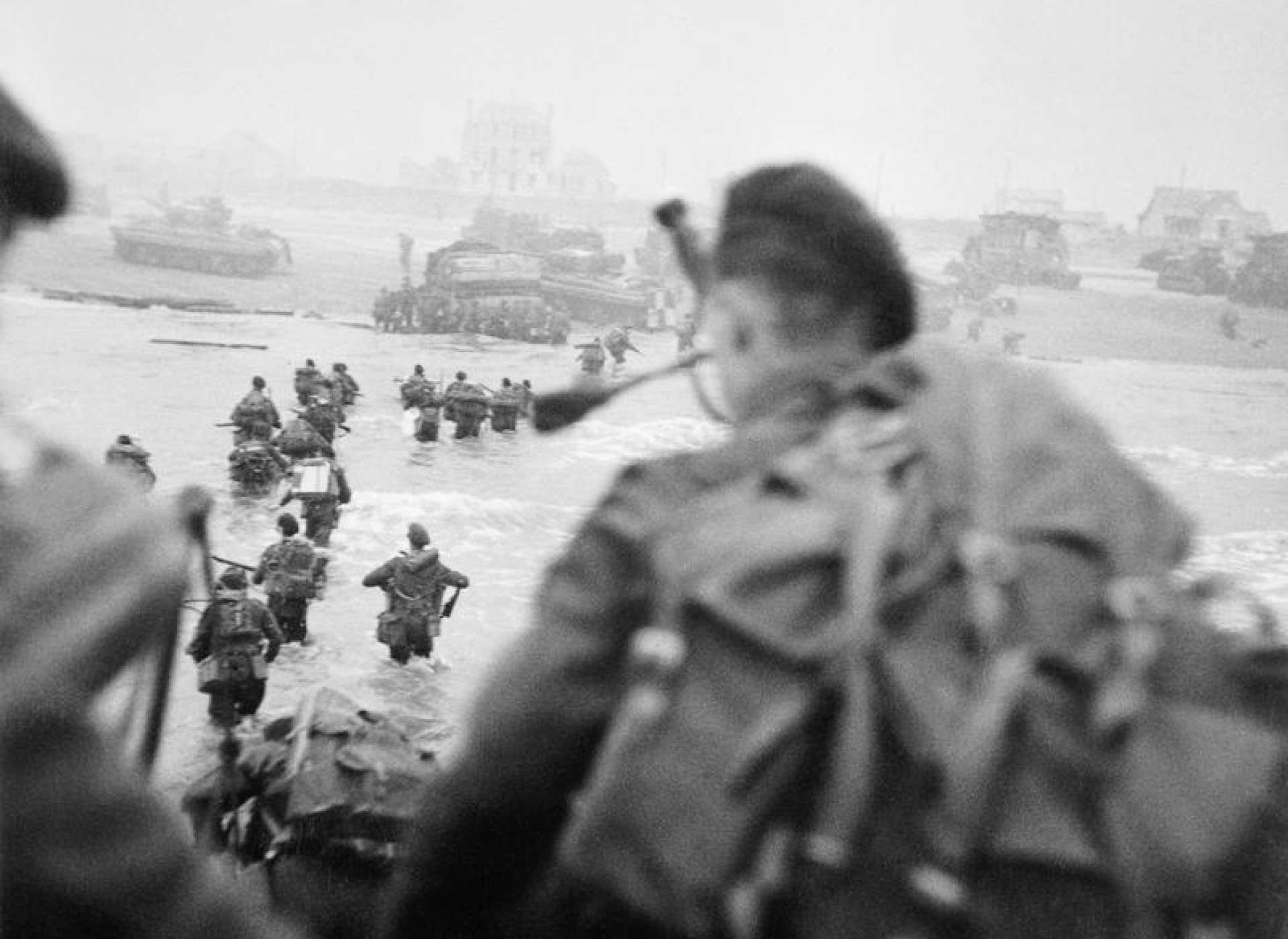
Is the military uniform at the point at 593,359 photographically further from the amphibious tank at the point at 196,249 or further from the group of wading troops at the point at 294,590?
the amphibious tank at the point at 196,249

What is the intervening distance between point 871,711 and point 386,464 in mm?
17931

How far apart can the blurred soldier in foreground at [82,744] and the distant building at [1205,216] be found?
6275cm

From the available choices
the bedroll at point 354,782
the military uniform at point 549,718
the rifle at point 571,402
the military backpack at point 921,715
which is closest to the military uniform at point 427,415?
the bedroll at point 354,782

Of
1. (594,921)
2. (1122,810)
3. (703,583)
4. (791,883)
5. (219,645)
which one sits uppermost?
(703,583)

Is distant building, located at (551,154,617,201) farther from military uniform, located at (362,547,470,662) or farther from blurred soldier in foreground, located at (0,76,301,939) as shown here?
blurred soldier in foreground, located at (0,76,301,939)

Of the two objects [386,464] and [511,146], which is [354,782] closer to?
[386,464]

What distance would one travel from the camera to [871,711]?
1.29 metres

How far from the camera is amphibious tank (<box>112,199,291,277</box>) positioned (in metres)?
41.1

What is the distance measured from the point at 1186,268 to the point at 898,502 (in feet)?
178

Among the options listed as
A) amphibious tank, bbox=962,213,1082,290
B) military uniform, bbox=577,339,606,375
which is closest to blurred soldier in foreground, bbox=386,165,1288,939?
military uniform, bbox=577,339,606,375

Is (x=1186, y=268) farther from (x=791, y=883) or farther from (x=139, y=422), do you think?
(x=791, y=883)

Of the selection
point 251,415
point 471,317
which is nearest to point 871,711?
point 251,415

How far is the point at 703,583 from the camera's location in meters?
1.33

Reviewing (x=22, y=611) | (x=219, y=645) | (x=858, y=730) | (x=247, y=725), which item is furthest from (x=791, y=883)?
(x=247, y=725)
